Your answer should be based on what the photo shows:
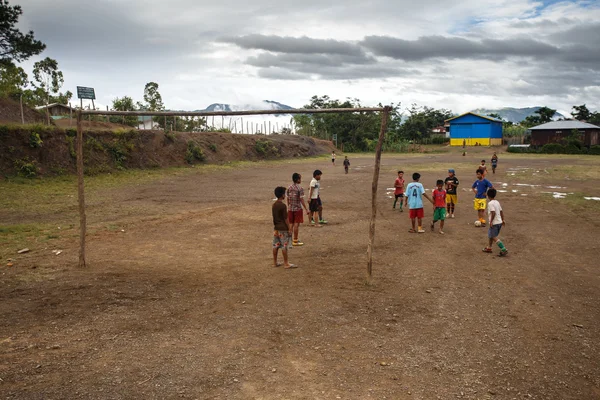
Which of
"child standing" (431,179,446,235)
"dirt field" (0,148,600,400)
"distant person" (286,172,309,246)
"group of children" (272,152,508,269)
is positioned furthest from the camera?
"child standing" (431,179,446,235)

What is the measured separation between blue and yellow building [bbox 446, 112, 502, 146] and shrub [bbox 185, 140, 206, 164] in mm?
42870

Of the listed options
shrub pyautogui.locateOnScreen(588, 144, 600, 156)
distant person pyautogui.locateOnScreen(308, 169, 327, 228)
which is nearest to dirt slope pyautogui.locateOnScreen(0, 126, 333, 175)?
distant person pyautogui.locateOnScreen(308, 169, 327, 228)

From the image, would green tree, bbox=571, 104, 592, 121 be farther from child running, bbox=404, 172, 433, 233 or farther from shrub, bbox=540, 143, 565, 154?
child running, bbox=404, 172, 433, 233

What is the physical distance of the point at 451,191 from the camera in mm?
14516

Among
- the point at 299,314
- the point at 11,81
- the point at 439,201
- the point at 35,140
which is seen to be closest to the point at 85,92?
the point at 35,140

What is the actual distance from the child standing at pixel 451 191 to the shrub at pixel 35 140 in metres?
22.3

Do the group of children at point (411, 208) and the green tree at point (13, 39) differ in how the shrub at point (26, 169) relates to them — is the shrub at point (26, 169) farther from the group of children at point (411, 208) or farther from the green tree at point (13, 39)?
the group of children at point (411, 208)

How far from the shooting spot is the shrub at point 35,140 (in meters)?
24.8

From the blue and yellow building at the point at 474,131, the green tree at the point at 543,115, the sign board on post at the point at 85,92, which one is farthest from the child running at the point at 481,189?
the green tree at the point at 543,115

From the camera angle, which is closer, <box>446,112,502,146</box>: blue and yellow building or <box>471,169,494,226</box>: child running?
<box>471,169,494,226</box>: child running

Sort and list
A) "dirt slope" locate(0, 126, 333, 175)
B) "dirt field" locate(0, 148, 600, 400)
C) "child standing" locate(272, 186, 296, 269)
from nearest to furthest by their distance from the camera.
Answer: "dirt field" locate(0, 148, 600, 400), "child standing" locate(272, 186, 296, 269), "dirt slope" locate(0, 126, 333, 175)

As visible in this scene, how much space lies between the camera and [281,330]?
20.9 ft

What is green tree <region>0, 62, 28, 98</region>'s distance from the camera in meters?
40.8

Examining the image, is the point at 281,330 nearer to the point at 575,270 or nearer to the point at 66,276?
the point at 66,276
